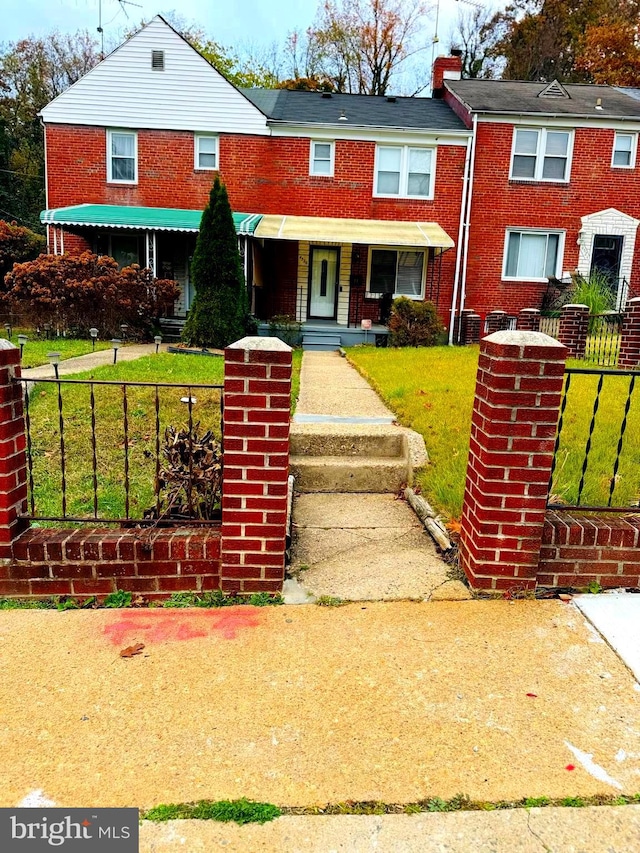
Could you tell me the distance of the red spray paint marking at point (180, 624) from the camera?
8.81ft

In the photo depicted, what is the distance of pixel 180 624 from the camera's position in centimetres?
279

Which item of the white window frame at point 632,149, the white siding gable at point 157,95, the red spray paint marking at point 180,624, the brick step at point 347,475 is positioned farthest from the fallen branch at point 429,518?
the white window frame at point 632,149

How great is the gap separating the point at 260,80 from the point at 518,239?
2229 centimetres

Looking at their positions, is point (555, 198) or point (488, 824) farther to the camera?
point (555, 198)

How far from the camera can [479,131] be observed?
53.9 feet

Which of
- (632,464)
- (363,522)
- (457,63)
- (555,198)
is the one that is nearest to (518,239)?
(555,198)

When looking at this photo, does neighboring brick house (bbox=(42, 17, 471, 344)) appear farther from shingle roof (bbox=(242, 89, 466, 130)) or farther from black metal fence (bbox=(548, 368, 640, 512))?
black metal fence (bbox=(548, 368, 640, 512))

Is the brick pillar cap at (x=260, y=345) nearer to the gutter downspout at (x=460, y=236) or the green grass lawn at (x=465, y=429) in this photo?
the green grass lawn at (x=465, y=429)

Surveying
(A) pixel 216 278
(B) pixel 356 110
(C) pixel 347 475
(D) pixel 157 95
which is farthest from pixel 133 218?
(C) pixel 347 475

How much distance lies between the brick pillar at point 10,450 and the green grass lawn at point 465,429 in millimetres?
2589

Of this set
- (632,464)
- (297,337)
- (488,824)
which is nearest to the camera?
(488,824)

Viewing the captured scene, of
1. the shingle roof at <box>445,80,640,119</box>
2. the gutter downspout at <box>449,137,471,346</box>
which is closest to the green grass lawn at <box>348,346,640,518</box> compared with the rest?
the gutter downspout at <box>449,137,471,346</box>

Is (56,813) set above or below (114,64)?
below

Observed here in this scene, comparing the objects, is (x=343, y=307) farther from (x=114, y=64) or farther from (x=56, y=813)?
(x=56, y=813)
